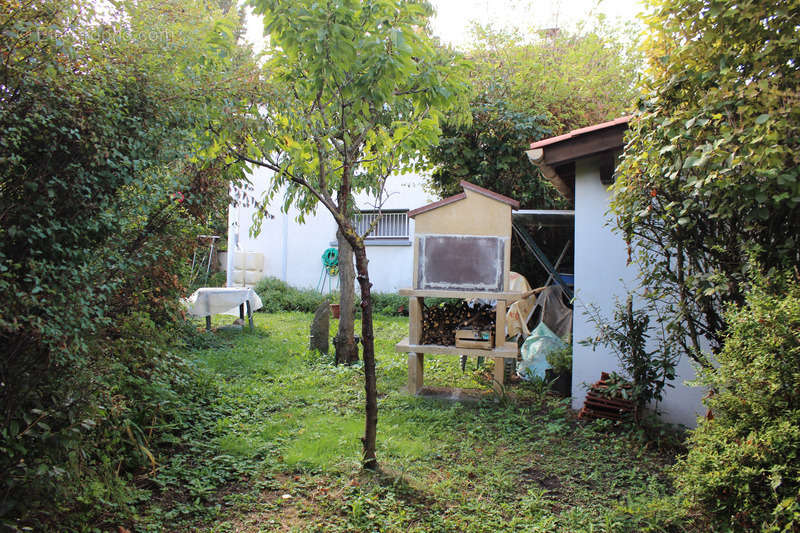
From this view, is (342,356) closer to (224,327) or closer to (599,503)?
(224,327)

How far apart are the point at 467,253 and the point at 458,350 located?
1.04 m

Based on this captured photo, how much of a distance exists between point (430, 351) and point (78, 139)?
4.02 meters

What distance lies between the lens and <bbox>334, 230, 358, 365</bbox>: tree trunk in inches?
283

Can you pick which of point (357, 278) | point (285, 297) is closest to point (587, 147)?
point (357, 278)

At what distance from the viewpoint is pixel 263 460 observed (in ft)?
13.3

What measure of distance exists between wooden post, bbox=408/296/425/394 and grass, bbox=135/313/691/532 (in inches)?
7.2

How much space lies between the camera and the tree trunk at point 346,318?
7195 millimetres

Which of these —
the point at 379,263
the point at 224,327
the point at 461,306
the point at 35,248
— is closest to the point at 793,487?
the point at 35,248

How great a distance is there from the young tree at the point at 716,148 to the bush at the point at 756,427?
0.46 m

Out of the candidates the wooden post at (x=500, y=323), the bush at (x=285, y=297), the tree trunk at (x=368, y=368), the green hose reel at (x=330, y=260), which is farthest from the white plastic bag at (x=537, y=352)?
the green hose reel at (x=330, y=260)

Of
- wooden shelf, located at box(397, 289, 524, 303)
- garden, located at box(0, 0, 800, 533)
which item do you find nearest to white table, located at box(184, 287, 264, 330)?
garden, located at box(0, 0, 800, 533)

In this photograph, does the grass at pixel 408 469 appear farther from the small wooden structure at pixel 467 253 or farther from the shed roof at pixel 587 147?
the shed roof at pixel 587 147

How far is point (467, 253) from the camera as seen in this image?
5605 mm

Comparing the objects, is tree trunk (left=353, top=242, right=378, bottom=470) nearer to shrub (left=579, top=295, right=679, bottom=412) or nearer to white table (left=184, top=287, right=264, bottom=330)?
shrub (left=579, top=295, right=679, bottom=412)
